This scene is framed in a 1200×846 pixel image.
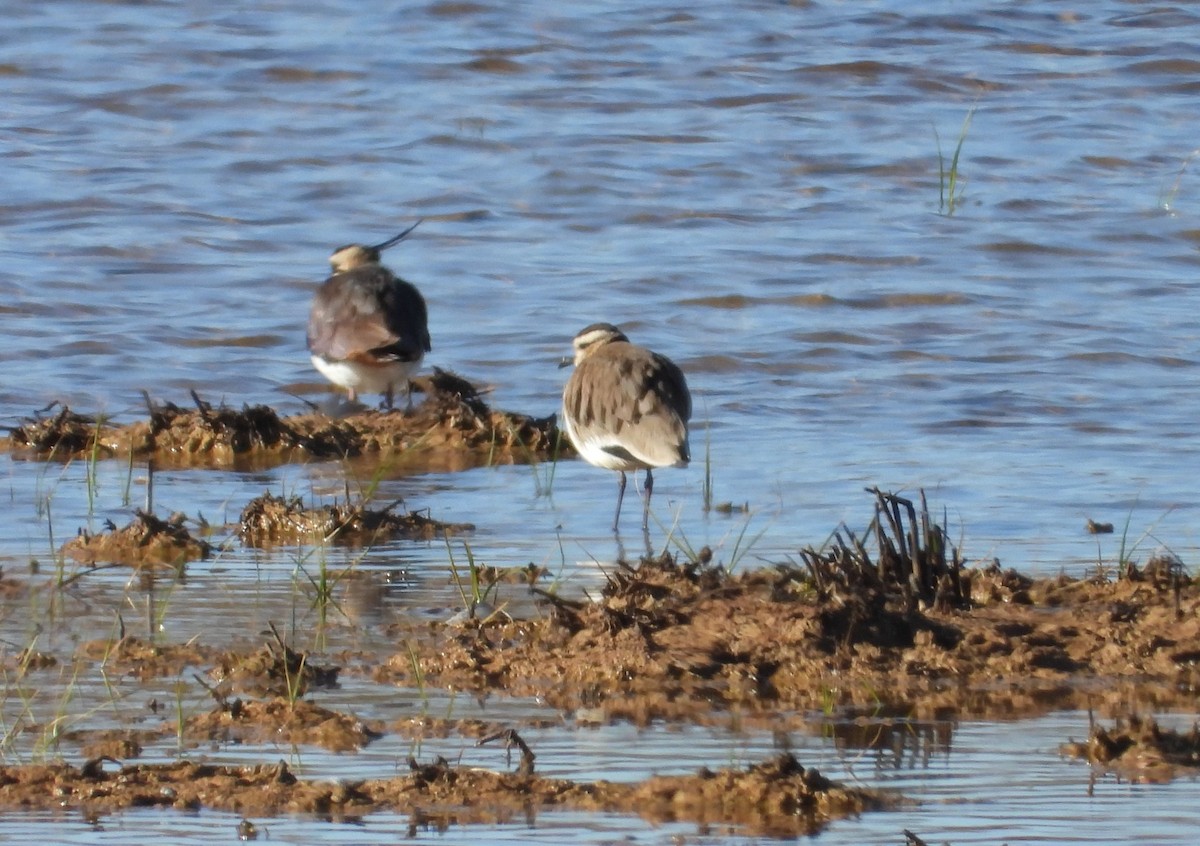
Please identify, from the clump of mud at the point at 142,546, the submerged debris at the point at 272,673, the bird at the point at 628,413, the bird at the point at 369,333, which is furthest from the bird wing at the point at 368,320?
the submerged debris at the point at 272,673

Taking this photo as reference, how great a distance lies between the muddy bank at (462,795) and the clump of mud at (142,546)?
7.78 feet

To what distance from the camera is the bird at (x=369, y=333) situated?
9758mm

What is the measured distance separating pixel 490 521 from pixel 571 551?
63 centimetres

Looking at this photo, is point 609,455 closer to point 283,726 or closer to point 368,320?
point 368,320

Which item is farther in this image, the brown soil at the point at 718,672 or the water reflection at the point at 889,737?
the water reflection at the point at 889,737

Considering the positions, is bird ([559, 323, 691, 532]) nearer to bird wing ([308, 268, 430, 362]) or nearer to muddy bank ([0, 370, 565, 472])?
muddy bank ([0, 370, 565, 472])

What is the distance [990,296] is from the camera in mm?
11812

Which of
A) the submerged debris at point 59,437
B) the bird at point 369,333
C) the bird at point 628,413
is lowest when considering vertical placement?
the submerged debris at point 59,437

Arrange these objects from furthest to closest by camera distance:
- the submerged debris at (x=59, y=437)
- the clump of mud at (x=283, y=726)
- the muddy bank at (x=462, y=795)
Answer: the submerged debris at (x=59, y=437), the clump of mud at (x=283, y=726), the muddy bank at (x=462, y=795)

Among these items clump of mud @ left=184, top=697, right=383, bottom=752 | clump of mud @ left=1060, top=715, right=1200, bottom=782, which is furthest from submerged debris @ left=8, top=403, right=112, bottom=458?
clump of mud @ left=1060, top=715, right=1200, bottom=782

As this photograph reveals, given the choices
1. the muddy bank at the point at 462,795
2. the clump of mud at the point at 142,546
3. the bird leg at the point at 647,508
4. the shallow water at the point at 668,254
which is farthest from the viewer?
the shallow water at the point at 668,254

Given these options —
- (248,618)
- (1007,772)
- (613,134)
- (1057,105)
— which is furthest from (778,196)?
(1007,772)

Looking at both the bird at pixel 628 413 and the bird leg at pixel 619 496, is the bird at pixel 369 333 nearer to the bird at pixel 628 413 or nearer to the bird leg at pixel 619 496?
the bird at pixel 628 413

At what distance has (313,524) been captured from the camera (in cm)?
686
